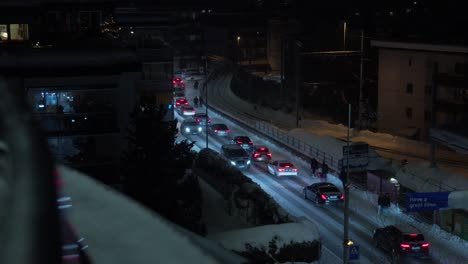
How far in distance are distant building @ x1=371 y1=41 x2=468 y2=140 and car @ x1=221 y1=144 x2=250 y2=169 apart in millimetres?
12029

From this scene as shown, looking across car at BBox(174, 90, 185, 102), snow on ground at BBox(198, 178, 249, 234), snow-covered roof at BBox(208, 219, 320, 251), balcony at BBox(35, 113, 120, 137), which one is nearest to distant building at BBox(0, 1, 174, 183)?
balcony at BBox(35, 113, 120, 137)

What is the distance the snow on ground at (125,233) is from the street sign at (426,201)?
19.3 m

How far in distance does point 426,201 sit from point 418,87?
22751 mm

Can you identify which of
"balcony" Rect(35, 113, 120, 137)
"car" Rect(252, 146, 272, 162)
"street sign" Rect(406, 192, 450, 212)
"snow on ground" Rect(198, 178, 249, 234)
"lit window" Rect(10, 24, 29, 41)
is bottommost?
"car" Rect(252, 146, 272, 162)

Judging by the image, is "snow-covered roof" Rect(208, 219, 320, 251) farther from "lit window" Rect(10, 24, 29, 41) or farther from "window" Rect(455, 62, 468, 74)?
"window" Rect(455, 62, 468, 74)

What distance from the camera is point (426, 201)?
23859mm

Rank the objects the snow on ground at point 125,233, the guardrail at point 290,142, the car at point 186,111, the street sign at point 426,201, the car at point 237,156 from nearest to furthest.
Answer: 1. the snow on ground at point 125,233
2. the street sign at point 426,201
3. the car at point 237,156
4. the guardrail at point 290,142
5. the car at point 186,111

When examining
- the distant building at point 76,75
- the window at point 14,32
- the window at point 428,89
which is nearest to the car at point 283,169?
the distant building at point 76,75

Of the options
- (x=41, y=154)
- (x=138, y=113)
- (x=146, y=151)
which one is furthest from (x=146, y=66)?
(x=41, y=154)

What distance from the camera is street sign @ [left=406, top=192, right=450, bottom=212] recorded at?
2358cm

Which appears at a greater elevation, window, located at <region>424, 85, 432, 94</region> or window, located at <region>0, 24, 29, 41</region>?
window, located at <region>0, 24, 29, 41</region>

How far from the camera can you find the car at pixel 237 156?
35.2 metres

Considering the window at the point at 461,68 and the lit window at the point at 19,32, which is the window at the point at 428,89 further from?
Answer: the lit window at the point at 19,32

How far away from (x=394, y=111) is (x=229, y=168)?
23216 mm
